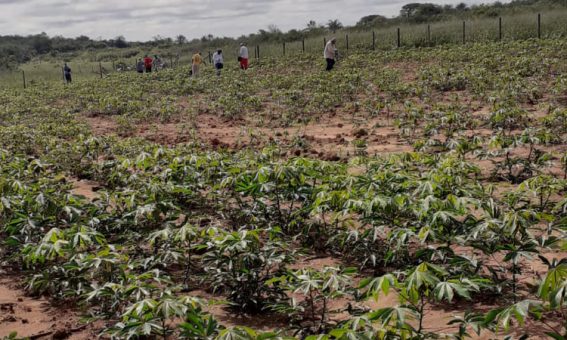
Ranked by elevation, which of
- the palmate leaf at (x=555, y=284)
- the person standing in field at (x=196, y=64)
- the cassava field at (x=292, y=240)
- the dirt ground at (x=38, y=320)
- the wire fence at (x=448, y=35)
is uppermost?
the wire fence at (x=448, y=35)

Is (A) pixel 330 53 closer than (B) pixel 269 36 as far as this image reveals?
Yes

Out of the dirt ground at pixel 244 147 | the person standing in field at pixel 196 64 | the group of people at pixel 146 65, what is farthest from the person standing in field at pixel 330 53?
the group of people at pixel 146 65

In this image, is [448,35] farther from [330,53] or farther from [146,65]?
[146,65]

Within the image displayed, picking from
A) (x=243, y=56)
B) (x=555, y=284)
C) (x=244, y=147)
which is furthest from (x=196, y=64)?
(x=555, y=284)

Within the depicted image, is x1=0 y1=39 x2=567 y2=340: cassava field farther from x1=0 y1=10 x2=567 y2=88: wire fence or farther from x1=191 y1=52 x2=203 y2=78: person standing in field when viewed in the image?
x1=0 y1=10 x2=567 y2=88: wire fence

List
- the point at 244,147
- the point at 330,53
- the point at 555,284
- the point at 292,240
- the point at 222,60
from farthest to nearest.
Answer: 1. the point at 222,60
2. the point at 330,53
3. the point at 244,147
4. the point at 292,240
5. the point at 555,284

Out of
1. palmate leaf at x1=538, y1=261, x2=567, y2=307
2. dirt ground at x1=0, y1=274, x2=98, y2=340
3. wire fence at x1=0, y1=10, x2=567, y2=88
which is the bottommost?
dirt ground at x1=0, y1=274, x2=98, y2=340

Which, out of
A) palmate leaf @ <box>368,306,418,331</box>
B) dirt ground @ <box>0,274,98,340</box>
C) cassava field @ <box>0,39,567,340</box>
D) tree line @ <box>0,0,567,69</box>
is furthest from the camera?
tree line @ <box>0,0,567,69</box>

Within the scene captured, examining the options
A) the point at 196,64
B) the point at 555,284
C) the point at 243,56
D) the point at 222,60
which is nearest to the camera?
the point at 555,284

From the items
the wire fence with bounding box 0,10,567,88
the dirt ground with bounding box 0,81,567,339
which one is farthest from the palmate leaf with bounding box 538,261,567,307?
the wire fence with bounding box 0,10,567,88

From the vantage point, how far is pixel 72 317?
138 inches

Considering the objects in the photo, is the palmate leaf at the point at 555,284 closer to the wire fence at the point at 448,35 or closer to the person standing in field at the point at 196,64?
the wire fence at the point at 448,35

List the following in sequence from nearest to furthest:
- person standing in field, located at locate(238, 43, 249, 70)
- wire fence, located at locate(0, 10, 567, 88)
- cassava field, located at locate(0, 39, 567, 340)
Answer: cassava field, located at locate(0, 39, 567, 340)
wire fence, located at locate(0, 10, 567, 88)
person standing in field, located at locate(238, 43, 249, 70)

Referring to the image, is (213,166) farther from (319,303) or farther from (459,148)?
(459,148)
